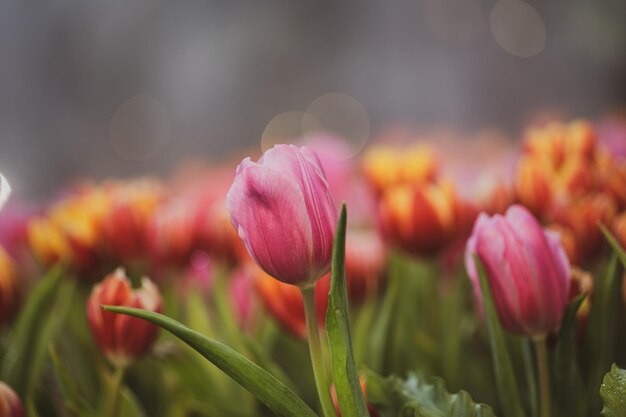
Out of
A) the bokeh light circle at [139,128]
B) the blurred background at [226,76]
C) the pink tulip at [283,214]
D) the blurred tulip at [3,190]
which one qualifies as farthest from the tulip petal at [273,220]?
the bokeh light circle at [139,128]

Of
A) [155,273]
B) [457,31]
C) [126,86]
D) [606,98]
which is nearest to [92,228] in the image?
[155,273]

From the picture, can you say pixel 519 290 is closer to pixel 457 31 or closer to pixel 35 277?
pixel 35 277

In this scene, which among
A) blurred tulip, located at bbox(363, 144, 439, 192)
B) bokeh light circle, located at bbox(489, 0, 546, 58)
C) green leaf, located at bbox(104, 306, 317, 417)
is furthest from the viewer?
bokeh light circle, located at bbox(489, 0, 546, 58)

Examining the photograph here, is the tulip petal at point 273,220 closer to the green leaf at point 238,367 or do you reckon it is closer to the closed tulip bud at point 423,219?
the green leaf at point 238,367

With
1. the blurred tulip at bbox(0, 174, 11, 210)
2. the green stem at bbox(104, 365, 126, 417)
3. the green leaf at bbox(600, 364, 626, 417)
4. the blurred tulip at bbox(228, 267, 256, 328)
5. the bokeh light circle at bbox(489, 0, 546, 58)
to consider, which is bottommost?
the blurred tulip at bbox(228, 267, 256, 328)

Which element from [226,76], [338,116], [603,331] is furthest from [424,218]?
[226,76]

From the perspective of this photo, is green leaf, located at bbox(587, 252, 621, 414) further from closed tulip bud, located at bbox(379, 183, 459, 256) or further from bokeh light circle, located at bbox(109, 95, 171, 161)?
bokeh light circle, located at bbox(109, 95, 171, 161)

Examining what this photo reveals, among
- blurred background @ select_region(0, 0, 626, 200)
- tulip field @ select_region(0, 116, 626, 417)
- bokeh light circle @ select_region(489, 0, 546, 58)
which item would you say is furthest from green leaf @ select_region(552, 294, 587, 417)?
blurred background @ select_region(0, 0, 626, 200)
